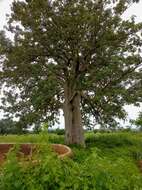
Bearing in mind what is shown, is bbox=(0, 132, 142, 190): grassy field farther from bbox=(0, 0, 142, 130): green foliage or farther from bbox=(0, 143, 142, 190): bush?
bbox=(0, 0, 142, 130): green foliage

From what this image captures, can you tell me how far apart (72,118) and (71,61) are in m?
2.71

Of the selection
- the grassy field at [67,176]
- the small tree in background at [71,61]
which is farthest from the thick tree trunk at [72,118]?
the grassy field at [67,176]

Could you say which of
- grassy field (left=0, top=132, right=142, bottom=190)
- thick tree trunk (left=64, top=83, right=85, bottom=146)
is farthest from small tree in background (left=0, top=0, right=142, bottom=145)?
grassy field (left=0, top=132, right=142, bottom=190)

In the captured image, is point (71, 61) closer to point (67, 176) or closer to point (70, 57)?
point (70, 57)

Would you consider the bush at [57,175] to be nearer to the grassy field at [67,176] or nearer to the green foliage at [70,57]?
the grassy field at [67,176]

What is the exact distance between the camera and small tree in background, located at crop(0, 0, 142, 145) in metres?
19.5

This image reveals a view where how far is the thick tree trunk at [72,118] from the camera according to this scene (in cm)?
2056

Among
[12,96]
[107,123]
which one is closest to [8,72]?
[12,96]

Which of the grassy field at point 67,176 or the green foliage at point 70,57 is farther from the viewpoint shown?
the green foliage at point 70,57

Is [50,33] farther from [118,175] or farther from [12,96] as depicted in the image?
[118,175]

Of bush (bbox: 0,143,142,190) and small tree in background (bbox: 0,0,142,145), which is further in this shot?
small tree in background (bbox: 0,0,142,145)

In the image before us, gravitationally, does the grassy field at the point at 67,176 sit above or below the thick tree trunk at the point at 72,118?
below

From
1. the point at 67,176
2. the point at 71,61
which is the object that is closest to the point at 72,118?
the point at 71,61

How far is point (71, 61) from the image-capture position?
70.4 feet
